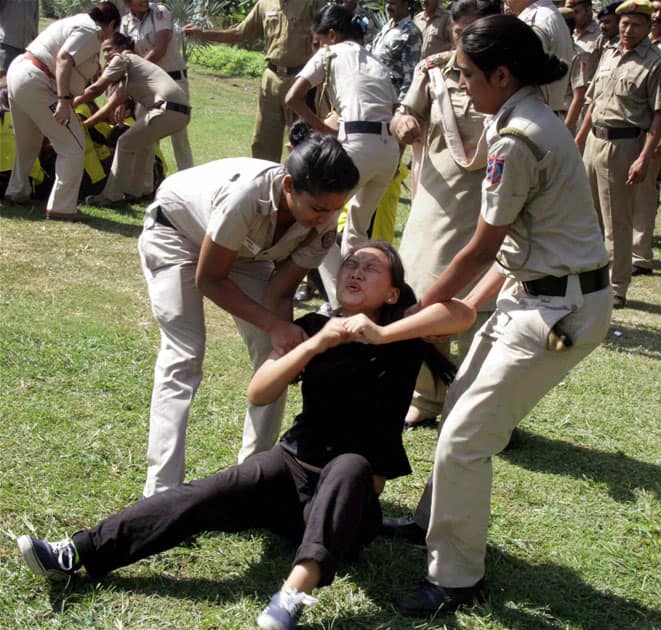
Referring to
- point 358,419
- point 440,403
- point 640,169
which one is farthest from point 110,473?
point 640,169

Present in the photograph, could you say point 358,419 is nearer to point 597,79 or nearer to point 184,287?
point 184,287

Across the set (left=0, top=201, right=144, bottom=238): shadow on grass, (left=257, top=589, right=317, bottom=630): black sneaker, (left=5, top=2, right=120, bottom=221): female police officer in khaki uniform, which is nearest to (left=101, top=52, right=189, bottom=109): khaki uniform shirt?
(left=5, top=2, right=120, bottom=221): female police officer in khaki uniform

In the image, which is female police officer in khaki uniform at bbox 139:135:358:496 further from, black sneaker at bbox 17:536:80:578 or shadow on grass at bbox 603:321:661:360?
shadow on grass at bbox 603:321:661:360

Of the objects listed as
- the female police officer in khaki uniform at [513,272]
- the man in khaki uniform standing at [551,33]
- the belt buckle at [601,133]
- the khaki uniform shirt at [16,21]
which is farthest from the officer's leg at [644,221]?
the khaki uniform shirt at [16,21]

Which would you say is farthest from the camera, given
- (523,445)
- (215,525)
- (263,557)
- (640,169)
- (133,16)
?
(133,16)

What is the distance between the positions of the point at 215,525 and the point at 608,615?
1.39 meters

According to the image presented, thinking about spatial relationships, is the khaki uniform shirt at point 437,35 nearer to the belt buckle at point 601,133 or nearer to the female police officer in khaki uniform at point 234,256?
the belt buckle at point 601,133

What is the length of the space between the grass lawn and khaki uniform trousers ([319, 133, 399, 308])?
835 millimetres

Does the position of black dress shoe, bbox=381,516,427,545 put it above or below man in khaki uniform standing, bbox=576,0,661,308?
below

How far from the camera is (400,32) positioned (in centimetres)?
891

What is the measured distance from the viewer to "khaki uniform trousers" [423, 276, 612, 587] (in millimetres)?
2951

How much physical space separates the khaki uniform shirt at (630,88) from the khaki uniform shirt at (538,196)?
4730 mm

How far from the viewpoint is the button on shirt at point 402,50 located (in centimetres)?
891

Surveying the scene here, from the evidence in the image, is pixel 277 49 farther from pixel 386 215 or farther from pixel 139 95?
pixel 386 215
